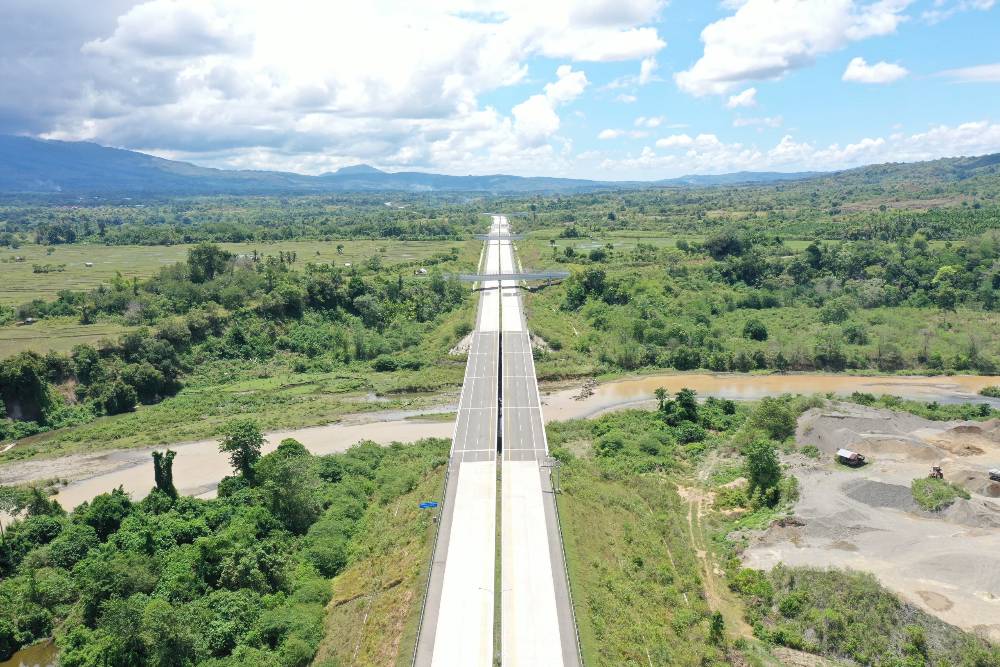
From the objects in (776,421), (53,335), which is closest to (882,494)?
(776,421)

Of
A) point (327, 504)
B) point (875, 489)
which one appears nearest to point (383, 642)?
point (327, 504)

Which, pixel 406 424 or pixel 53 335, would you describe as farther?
pixel 53 335

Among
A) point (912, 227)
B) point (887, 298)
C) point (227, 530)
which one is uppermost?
point (912, 227)

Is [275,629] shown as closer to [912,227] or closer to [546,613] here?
[546,613]

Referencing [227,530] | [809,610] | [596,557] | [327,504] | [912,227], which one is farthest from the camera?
[912,227]

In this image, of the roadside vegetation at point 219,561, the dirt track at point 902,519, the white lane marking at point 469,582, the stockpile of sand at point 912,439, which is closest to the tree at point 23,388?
the roadside vegetation at point 219,561

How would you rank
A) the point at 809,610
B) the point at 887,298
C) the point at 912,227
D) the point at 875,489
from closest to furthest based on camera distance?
the point at 809,610 < the point at 875,489 < the point at 887,298 < the point at 912,227

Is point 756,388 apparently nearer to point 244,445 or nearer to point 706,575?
point 706,575
